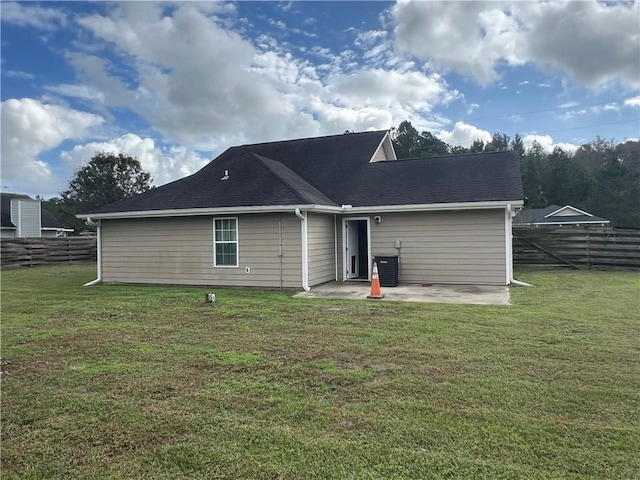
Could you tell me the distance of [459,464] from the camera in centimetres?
257

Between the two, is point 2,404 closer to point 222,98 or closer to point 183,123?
point 222,98

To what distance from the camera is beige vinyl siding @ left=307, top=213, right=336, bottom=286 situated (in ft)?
36.1

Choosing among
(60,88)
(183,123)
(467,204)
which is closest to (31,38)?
(60,88)

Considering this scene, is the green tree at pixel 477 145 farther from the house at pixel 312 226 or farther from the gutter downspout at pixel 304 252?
the gutter downspout at pixel 304 252

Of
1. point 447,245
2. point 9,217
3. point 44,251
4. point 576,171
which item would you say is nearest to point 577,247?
point 447,245

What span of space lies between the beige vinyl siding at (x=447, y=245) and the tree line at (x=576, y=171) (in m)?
28.8

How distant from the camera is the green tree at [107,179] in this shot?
40.6 metres

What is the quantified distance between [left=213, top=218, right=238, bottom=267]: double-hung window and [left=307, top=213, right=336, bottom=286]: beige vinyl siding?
2.01 meters

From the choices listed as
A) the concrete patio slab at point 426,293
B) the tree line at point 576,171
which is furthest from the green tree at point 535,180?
the concrete patio slab at point 426,293

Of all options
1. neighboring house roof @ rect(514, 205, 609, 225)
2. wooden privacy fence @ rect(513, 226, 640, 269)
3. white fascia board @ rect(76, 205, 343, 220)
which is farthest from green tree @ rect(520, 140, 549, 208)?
white fascia board @ rect(76, 205, 343, 220)

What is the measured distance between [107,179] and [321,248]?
118 ft

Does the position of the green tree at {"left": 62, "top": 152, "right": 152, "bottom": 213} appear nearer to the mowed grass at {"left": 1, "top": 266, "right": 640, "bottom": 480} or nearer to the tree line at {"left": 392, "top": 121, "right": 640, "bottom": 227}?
the tree line at {"left": 392, "top": 121, "right": 640, "bottom": 227}

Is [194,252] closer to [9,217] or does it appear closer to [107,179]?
[9,217]

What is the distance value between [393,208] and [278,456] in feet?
31.7
